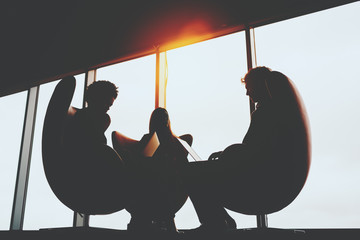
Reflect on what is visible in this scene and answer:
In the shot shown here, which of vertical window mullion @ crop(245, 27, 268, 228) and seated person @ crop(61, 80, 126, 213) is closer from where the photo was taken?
seated person @ crop(61, 80, 126, 213)

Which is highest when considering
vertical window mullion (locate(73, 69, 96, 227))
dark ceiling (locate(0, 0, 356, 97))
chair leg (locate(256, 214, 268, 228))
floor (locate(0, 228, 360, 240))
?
dark ceiling (locate(0, 0, 356, 97))

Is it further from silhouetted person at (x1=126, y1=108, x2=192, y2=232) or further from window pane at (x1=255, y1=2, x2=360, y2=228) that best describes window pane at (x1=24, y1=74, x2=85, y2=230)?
window pane at (x1=255, y1=2, x2=360, y2=228)

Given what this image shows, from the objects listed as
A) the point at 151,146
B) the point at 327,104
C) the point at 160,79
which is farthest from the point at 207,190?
the point at 160,79

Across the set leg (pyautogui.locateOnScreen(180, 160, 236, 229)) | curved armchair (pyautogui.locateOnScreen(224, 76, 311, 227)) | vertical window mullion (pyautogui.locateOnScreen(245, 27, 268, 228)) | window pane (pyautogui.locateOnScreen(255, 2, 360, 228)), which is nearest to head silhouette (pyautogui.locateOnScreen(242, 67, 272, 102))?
curved armchair (pyautogui.locateOnScreen(224, 76, 311, 227))

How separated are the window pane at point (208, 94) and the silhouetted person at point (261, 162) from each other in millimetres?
1084

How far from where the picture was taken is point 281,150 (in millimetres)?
1604

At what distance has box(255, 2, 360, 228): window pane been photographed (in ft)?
7.69

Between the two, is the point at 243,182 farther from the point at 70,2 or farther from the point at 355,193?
the point at 70,2

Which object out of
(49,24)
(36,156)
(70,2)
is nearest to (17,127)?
(36,156)

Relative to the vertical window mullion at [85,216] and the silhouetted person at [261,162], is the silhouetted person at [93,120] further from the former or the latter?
the vertical window mullion at [85,216]

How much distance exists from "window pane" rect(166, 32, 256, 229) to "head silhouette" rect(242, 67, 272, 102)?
96 cm

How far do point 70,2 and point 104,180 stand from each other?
295 centimetres

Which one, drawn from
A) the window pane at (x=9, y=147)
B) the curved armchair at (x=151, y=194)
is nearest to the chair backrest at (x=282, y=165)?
the curved armchair at (x=151, y=194)

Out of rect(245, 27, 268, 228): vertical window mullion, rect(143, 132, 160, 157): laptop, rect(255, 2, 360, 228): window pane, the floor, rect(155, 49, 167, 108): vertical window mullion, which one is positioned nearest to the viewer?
the floor
